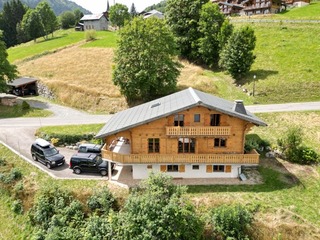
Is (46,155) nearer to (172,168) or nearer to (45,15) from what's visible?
(172,168)

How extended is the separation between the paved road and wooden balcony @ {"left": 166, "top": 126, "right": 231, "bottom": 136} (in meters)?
13.3

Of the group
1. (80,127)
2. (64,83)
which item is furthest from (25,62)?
(80,127)

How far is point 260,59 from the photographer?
203 feet

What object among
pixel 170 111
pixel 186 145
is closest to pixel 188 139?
pixel 186 145

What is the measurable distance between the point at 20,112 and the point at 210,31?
40.3 m

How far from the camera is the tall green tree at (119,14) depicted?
12244cm

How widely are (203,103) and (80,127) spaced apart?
72.1 feet

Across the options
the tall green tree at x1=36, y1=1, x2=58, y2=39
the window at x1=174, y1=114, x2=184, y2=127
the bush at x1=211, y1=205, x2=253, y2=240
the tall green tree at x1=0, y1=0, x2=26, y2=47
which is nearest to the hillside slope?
the window at x1=174, y1=114, x2=184, y2=127

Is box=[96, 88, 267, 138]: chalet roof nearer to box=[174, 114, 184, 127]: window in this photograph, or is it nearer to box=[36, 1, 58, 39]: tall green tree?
box=[174, 114, 184, 127]: window

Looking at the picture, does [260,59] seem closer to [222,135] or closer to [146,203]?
[222,135]

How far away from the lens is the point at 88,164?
109ft

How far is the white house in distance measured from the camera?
424 ft

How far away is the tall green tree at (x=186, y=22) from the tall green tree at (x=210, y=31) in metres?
2.92

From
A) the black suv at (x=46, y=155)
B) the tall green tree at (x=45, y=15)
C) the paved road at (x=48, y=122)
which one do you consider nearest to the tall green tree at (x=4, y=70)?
the paved road at (x=48, y=122)
